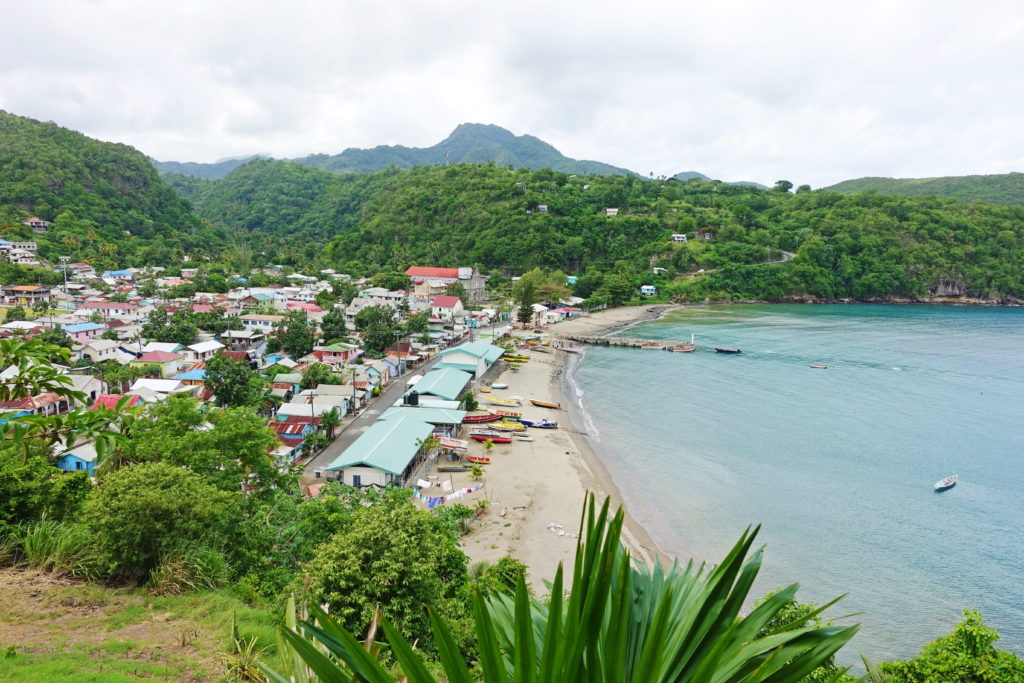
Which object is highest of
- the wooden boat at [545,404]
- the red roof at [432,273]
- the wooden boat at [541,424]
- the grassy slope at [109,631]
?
the red roof at [432,273]

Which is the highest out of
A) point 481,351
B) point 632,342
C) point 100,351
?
point 100,351

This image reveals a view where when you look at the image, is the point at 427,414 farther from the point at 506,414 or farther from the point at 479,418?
the point at 506,414

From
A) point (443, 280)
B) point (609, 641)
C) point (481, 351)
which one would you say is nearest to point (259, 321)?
point (481, 351)

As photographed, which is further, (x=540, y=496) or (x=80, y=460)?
(x=540, y=496)

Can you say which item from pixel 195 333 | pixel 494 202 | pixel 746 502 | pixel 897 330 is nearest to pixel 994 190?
pixel 897 330

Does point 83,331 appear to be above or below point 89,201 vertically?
below

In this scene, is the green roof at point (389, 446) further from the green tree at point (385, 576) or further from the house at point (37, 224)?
the house at point (37, 224)

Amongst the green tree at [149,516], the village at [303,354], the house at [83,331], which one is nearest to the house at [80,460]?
the village at [303,354]
